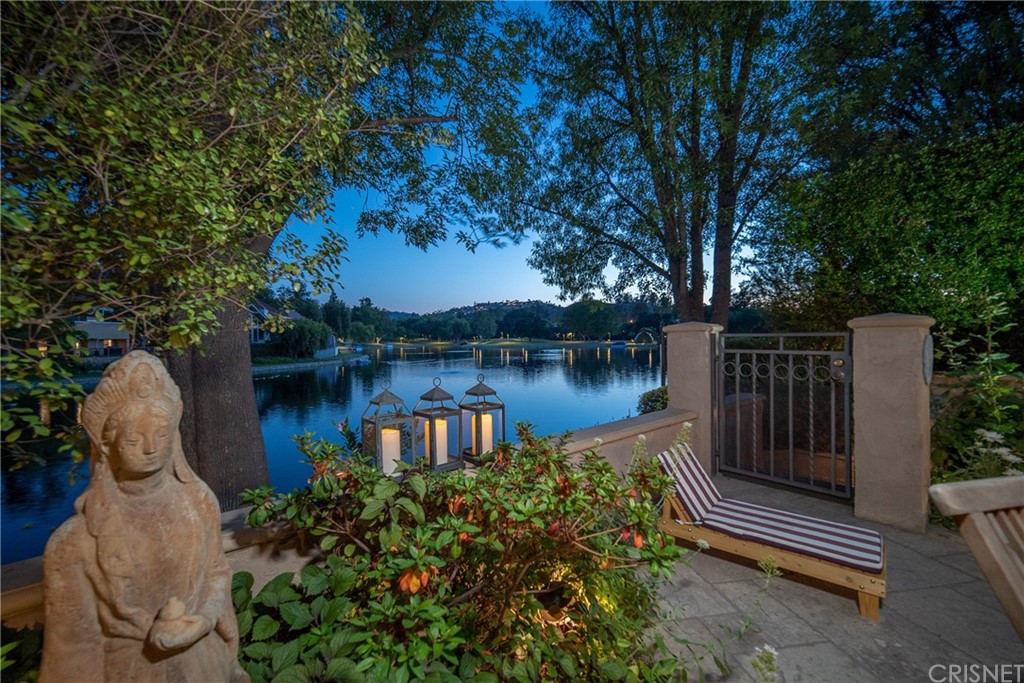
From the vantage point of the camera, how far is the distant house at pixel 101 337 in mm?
2215

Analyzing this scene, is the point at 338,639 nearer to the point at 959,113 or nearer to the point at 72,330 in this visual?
the point at 72,330

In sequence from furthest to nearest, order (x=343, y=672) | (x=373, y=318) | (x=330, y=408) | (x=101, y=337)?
(x=373, y=318) < (x=330, y=408) < (x=101, y=337) < (x=343, y=672)

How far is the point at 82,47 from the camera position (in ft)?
7.42

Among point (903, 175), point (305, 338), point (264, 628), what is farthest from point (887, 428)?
point (305, 338)

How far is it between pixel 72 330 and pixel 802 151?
10.4 metres

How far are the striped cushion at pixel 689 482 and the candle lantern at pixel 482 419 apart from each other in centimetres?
142

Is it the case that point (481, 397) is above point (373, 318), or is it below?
below

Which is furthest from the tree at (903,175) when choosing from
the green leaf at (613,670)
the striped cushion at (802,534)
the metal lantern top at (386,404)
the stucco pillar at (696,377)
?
the metal lantern top at (386,404)

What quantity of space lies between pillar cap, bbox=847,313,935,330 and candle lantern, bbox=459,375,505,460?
3.49 m

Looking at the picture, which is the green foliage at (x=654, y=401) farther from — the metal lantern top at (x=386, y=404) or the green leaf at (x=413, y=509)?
the green leaf at (x=413, y=509)

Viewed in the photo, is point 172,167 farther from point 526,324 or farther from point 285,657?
point 526,324

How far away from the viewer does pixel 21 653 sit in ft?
5.30

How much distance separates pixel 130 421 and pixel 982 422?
6809 mm

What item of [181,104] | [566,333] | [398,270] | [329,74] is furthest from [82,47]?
[566,333]
